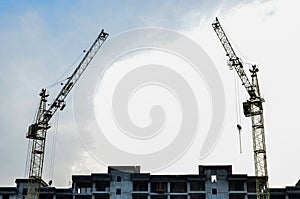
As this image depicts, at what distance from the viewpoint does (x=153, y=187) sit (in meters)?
83.7

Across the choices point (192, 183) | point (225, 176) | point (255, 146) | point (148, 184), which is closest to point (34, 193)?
point (148, 184)

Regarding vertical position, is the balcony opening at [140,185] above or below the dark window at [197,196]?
above

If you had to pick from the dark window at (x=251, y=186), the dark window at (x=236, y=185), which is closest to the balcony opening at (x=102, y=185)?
the dark window at (x=236, y=185)

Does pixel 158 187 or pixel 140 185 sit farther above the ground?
pixel 140 185

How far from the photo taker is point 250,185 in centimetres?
8275

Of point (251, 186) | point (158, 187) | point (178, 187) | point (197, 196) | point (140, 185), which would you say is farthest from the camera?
point (178, 187)

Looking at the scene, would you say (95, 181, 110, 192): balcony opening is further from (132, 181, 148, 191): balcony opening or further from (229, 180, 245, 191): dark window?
(229, 180, 245, 191): dark window

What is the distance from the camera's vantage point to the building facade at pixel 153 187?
265 ft

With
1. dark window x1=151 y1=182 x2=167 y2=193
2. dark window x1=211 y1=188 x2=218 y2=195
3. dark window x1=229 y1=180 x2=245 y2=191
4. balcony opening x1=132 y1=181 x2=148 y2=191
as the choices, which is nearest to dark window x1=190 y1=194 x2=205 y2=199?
dark window x1=211 y1=188 x2=218 y2=195

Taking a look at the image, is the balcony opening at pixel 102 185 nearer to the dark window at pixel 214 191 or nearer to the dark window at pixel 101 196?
the dark window at pixel 101 196

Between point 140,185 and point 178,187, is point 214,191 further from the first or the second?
point 140,185

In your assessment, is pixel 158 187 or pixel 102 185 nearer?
pixel 158 187

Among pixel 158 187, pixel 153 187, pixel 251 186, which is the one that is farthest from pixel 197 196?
pixel 251 186

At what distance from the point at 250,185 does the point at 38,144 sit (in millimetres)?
44031
